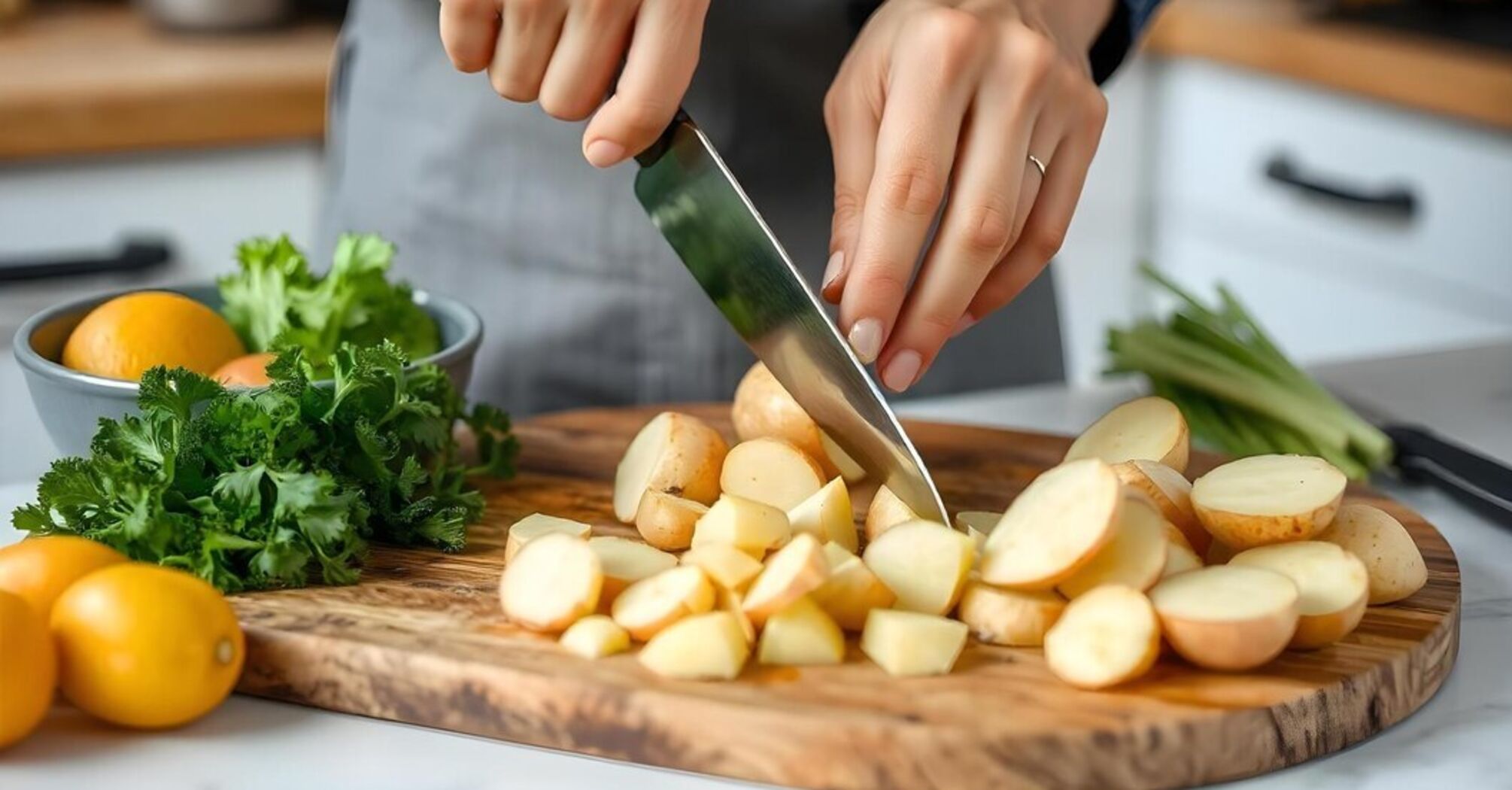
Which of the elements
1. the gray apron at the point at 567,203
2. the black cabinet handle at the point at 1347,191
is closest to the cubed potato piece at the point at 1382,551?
the gray apron at the point at 567,203

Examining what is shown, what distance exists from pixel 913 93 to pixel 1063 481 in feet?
1.02

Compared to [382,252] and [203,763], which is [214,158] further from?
[203,763]

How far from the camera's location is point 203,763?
2.94 ft

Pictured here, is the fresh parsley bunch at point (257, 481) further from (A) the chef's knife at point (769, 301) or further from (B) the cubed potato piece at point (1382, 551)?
(B) the cubed potato piece at point (1382, 551)

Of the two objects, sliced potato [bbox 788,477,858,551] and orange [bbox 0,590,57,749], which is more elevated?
orange [bbox 0,590,57,749]

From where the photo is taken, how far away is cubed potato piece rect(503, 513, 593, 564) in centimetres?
105

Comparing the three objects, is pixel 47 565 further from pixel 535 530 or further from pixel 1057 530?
pixel 1057 530

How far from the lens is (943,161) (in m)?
1.14

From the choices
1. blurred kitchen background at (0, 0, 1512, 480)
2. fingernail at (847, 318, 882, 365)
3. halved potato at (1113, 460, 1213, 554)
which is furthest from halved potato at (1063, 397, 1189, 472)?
blurred kitchen background at (0, 0, 1512, 480)

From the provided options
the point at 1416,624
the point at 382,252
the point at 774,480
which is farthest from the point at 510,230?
the point at 1416,624

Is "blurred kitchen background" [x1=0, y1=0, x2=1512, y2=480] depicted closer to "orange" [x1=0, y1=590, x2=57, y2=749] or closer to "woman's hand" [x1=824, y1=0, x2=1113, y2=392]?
"woman's hand" [x1=824, y1=0, x2=1113, y2=392]

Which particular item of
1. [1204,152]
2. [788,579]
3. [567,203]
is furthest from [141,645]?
[1204,152]

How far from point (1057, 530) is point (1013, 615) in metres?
0.06

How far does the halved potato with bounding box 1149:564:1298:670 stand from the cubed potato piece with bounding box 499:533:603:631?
32cm
